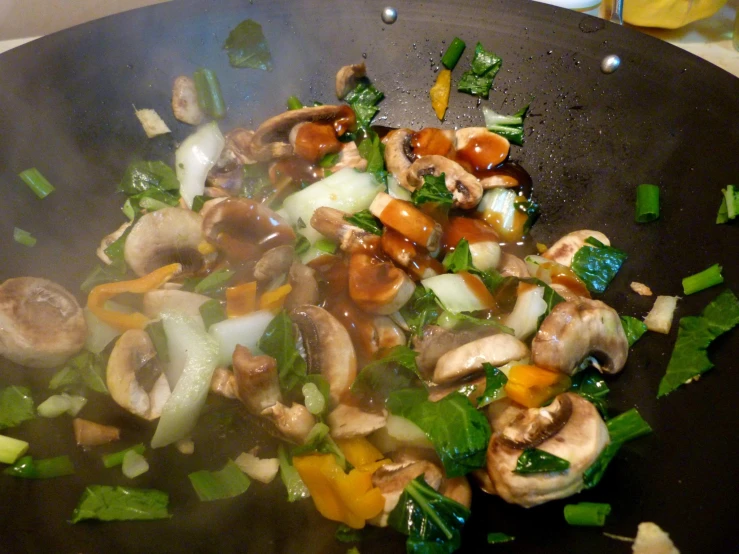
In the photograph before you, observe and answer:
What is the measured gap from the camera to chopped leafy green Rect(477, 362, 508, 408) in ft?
5.76

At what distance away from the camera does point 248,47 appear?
264 cm

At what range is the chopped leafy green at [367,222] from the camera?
2.25 metres

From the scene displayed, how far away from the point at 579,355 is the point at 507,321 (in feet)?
1.13

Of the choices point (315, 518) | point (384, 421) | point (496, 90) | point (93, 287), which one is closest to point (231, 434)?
point (315, 518)

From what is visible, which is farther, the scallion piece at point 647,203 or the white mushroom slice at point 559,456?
the scallion piece at point 647,203

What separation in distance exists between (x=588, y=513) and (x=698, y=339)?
74 cm

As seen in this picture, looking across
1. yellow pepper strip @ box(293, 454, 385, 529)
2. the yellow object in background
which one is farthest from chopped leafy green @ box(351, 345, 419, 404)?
the yellow object in background

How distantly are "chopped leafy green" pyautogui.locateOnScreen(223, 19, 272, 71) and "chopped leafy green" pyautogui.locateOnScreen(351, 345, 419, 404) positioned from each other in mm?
1738

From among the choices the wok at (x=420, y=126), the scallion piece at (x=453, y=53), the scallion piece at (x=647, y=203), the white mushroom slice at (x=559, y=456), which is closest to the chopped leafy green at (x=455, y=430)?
the white mushroom slice at (x=559, y=456)

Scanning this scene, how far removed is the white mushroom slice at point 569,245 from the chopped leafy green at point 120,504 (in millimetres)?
1826

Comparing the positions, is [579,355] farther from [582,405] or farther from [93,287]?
[93,287]

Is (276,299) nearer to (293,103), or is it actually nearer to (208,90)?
(293,103)

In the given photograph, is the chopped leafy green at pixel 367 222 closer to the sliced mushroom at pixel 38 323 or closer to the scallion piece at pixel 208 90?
the scallion piece at pixel 208 90

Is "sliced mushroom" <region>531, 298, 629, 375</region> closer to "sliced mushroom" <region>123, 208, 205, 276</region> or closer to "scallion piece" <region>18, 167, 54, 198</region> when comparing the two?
"sliced mushroom" <region>123, 208, 205, 276</region>
